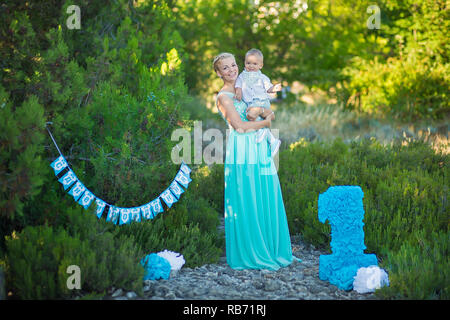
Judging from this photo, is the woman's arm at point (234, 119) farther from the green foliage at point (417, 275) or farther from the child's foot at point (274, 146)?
the green foliage at point (417, 275)

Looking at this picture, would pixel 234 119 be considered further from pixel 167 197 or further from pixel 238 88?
pixel 167 197

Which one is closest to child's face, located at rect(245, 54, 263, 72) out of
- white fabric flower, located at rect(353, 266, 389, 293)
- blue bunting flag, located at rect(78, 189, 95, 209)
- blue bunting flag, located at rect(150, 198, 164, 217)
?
blue bunting flag, located at rect(150, 198, 164, 217)

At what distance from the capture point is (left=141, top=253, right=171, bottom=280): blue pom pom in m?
3.77

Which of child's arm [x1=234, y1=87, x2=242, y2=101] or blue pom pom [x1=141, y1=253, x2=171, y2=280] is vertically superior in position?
child's arm [x1=234, y1=87, x2=242, y2=101]

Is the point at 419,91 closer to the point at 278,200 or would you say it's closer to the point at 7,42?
the point at 278,200

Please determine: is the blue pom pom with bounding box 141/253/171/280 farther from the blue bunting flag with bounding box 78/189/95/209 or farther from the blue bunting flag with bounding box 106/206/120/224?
the blue bunting flag with bounding box 78/189/95/209

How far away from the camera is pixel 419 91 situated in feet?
30.4

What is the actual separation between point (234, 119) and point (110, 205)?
1.30 meters

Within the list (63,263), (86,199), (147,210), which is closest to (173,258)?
(147,210)

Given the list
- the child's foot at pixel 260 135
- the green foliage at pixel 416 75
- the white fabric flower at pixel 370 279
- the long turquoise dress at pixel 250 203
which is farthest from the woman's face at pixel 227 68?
the green foliage at pixel 416 75

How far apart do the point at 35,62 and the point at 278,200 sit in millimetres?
2423

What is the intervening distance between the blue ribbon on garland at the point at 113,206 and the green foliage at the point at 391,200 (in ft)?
4.82

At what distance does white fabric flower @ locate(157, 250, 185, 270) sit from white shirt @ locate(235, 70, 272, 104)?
148cm
